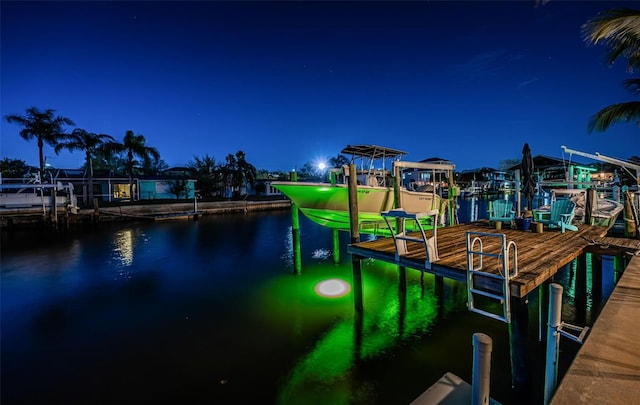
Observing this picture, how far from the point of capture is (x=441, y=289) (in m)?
10.5

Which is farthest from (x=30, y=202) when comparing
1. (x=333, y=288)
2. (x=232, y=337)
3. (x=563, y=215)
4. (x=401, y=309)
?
(x=563, y=215)

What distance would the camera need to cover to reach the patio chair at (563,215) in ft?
27.7

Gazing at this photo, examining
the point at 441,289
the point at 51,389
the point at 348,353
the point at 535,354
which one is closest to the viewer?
the point at 51,389

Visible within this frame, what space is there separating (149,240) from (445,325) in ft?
72.1

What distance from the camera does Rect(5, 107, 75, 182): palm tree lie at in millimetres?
32875

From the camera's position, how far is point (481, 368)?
8.38 feet

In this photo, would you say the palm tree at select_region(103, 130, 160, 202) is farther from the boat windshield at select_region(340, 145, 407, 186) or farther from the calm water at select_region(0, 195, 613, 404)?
the boat windshield at select_region(340, 145, 407, 186)

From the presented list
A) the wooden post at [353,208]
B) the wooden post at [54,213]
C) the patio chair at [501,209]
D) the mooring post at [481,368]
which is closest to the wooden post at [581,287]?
the patio chair at [501,209]

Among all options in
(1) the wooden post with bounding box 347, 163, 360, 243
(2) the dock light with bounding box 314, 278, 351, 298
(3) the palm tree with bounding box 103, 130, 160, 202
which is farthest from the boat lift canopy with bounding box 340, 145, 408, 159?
(3) the palm tree with bounding box 103, 130, 160, 202

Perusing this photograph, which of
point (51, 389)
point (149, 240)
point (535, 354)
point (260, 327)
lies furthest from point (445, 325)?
point (149, 240)

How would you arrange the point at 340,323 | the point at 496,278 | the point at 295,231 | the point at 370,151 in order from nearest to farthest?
1. the point at 496,278
2. the point at 340,323
3. the point at 295,231
4. the point at 370,151

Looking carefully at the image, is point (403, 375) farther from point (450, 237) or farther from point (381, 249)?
point (450, 237)

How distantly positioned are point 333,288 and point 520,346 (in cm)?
741

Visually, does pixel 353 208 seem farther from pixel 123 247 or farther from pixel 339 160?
pixel 339 160
